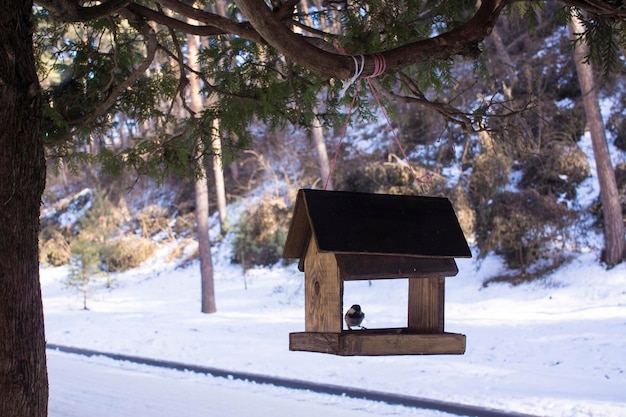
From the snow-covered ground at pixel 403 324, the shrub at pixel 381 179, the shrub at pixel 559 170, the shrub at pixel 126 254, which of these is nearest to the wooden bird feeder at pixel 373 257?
the snow-covered ground at pixel 403 324

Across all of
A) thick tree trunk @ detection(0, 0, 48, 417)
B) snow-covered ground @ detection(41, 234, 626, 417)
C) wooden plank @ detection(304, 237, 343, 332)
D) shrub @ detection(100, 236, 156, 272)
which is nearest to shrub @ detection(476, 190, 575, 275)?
snow-covered ground @ detection(41, 234, 626, 417)

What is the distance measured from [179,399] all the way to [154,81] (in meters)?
4.61

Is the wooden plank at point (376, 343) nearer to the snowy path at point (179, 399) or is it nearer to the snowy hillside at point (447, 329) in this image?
the snowy path at point (179, 399)

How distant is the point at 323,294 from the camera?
12.5 ft

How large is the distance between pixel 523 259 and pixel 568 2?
1329 centimetres

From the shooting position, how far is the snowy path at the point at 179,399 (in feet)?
26.8

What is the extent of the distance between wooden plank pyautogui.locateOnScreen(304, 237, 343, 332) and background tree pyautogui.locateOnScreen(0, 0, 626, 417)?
106 centimetres

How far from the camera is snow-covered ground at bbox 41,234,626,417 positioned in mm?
8969

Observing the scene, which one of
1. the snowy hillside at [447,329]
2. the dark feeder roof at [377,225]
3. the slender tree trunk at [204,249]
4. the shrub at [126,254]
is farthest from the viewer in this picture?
the shrub at [126,254]

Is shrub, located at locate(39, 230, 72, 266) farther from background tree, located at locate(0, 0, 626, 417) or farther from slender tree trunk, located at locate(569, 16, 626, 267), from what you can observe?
background tree, located at locate(0, 0, 626, 417)

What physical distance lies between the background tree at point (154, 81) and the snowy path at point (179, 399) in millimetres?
3542

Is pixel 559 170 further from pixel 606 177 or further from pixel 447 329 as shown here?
pixel 447 329

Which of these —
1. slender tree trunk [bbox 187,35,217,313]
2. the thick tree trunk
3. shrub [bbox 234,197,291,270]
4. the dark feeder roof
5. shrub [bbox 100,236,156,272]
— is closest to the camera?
the dark feeder roof

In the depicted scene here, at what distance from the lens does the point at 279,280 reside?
70.6 feet
